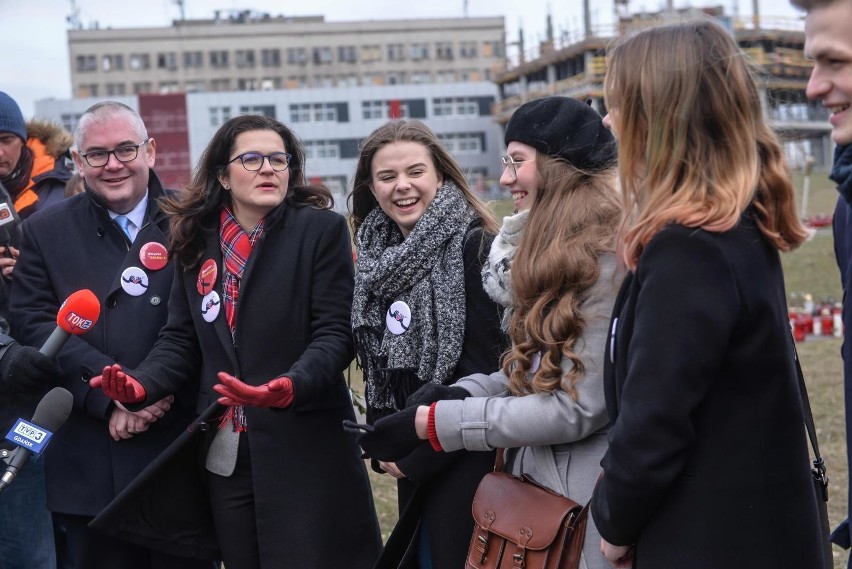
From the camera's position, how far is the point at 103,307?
414 cm

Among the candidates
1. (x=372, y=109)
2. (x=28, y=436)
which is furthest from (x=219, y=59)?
(x=28, y=436)

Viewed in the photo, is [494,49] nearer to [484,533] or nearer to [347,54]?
[347,54]

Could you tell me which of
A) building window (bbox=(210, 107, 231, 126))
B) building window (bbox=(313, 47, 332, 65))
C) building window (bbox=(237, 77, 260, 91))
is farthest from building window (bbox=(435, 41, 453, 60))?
building window (bbox=(210, 107, 231, 126))

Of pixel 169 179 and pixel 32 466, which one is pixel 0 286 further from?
pixel 169 179

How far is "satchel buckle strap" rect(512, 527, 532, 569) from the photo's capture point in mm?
2775

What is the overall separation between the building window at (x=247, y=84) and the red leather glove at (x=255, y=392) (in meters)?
95.8

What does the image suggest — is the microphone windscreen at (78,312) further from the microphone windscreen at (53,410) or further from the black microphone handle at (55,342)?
the microphone windscreen at (53,410)

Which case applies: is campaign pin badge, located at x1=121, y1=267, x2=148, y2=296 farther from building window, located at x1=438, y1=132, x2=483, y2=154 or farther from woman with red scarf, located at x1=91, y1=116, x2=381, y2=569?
building window, located at x1=438, y1=132, x2=483, y2=154

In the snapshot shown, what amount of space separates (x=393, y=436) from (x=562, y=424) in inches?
20.1

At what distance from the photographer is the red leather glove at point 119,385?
363cm

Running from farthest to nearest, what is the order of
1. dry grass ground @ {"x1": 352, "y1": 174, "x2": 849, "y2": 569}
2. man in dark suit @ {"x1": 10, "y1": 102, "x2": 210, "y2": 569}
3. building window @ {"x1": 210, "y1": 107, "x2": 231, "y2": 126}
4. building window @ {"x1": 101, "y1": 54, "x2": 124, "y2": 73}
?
building window @ {"x1": 101, "y1": 54, "x2": 124, "y2": 73}
building window @ {"x1": 210, "y1": 107, "x2": 231, "y2": 126}
dry grass ground @ {"x1": 352, "y1": 174, "x2": 849, "y2": 569}
man in dark suit @ {"x1": 10, "y1": 102, "x2": 210, "y2": 569}

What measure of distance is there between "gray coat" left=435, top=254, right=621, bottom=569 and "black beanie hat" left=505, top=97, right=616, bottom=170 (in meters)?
0.38

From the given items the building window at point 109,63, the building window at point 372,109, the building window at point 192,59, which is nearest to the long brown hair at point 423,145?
the building window at point 372,109

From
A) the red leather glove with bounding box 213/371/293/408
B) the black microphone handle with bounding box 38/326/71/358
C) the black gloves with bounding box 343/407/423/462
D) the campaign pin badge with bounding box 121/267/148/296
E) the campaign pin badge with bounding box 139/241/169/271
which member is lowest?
the black gloves with bounding box 343/407/423/462
